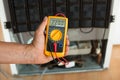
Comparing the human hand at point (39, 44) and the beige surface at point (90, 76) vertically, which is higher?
the human hand at point (39, 44)

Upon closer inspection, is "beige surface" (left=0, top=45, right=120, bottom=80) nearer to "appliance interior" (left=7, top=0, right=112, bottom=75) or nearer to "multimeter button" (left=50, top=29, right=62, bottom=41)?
"appliance interior" (left=7, top=0, right=112, bottom=75)

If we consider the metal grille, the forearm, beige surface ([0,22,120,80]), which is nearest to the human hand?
the forearm

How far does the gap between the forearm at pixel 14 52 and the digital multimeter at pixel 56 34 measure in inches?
3.1

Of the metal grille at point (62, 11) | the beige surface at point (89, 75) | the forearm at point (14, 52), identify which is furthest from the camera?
the beige surface at point (89, 75)

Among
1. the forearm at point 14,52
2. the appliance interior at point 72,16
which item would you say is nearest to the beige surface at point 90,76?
the appliance interior at point 72,16

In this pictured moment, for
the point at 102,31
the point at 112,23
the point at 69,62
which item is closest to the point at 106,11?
the point at 112,23

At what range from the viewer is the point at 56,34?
34.0 inches

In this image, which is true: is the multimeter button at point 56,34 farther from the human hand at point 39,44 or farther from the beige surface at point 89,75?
the beige surface at point 89,75

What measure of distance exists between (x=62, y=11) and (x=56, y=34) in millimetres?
442

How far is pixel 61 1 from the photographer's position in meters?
1.25

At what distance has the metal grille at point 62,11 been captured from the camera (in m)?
1.25

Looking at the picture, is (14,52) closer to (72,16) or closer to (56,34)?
(56,34)

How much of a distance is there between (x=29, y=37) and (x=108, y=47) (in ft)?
1.92

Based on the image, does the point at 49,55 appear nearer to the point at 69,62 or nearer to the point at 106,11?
the point at 106,11
